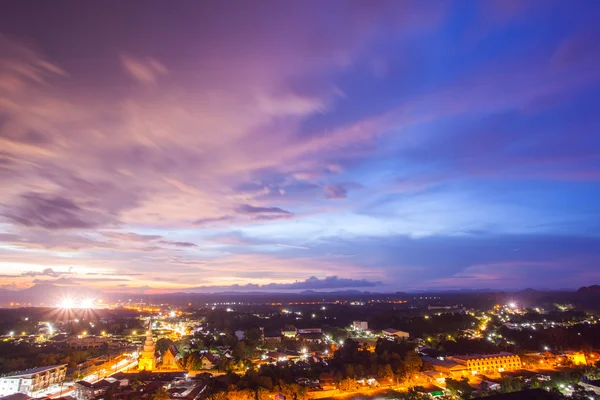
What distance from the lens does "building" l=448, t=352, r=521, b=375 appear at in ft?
93.7

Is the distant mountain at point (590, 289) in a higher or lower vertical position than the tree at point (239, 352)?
higher

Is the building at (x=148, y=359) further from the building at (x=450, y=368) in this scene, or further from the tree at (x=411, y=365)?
the building at (x=450, y=368)

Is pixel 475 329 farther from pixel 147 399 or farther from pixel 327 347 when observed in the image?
pixel 147 399

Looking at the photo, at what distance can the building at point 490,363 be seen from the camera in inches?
1124

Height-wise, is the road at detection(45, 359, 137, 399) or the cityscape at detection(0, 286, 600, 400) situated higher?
the cityscape at detection(0, 286, 600, 400)

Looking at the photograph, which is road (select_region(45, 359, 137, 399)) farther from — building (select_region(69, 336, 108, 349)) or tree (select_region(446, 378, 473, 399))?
tree (select_region(446, 378, 473, 399))

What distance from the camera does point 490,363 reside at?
29.2 m

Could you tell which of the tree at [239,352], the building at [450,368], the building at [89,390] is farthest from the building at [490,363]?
the building at [89,390]

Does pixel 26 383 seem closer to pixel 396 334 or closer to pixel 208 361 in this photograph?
pixel 208 361

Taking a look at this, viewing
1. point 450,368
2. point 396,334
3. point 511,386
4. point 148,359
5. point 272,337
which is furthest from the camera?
point 396,334

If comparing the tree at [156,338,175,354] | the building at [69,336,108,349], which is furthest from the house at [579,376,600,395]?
the building at [69,336,108,349]

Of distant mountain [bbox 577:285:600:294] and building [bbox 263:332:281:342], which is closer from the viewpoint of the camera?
building [bbox 263:332:281:342]

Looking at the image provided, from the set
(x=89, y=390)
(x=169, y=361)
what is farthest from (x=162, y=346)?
(x=89, y=390)

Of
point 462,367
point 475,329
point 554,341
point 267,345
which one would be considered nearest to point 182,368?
point 267,345
